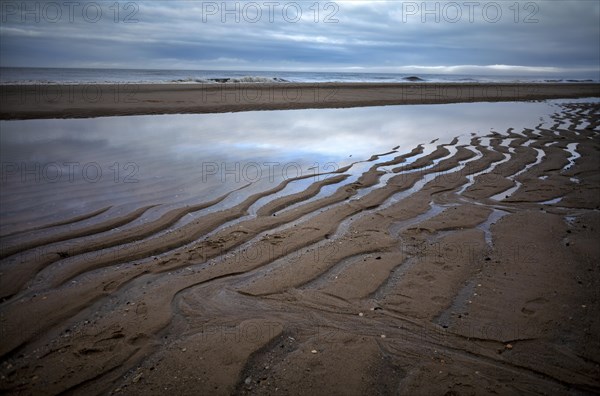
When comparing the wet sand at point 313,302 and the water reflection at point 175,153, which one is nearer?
the wet sand at point 313,302

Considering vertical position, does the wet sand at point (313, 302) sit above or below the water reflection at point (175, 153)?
below

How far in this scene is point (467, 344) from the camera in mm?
3070

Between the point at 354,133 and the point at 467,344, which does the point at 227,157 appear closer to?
the point at 354,133

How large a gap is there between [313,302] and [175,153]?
22.9ft

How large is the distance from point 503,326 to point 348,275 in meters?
1.48

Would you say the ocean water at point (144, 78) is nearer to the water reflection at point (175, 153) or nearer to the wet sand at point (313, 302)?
the water reflection at point (175, 153)

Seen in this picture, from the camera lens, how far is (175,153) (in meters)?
9.49

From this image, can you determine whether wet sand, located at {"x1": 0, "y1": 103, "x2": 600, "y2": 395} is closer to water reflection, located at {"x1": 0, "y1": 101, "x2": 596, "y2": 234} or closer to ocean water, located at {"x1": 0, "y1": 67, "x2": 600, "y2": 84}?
water reflection, located at {"x1": 0, "y1": 101, "x2": 596, "y2": 234}

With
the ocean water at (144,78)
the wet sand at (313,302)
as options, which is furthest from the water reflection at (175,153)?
the ocean water at (144,78)

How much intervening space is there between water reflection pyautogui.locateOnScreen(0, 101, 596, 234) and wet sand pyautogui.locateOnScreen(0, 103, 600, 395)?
0.99 metres

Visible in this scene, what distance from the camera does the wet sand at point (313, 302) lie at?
2777 millimetres

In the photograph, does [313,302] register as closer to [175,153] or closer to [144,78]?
[175,153]

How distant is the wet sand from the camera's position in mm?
2777

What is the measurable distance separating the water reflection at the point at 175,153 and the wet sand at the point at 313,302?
0.99m
